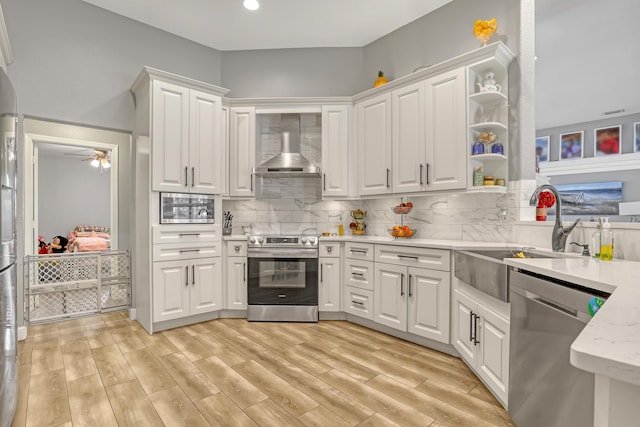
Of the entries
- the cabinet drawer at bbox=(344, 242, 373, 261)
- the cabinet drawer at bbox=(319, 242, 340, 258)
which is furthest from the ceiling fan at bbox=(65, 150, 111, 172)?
the cabinet drawer at bbox=(344, 242, 373, 261)

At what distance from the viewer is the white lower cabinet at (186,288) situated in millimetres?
3229

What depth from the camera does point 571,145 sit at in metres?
3.21

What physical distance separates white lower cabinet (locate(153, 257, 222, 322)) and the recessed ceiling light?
2.67 m

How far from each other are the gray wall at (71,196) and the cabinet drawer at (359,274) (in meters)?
2.83

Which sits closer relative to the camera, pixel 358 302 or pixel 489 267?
pixel 489 267

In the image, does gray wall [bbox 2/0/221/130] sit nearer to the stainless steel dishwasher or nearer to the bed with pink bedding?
the bed with pink bedding

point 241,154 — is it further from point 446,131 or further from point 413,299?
point 413,299

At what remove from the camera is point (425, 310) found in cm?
283

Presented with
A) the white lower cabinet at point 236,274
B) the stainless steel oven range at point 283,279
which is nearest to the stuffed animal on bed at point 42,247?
the white lower cabinet at point 236,274

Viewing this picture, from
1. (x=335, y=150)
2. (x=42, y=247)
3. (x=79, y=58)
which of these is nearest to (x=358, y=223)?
(x=335, y=150)

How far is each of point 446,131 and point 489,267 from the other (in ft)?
4.75

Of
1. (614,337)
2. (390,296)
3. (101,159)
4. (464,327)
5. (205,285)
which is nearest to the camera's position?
(614,337)

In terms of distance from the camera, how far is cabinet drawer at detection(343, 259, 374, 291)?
10.9 feet

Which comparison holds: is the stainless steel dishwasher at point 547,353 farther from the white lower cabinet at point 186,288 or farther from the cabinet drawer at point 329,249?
the white lower cabinet at point 186,288
